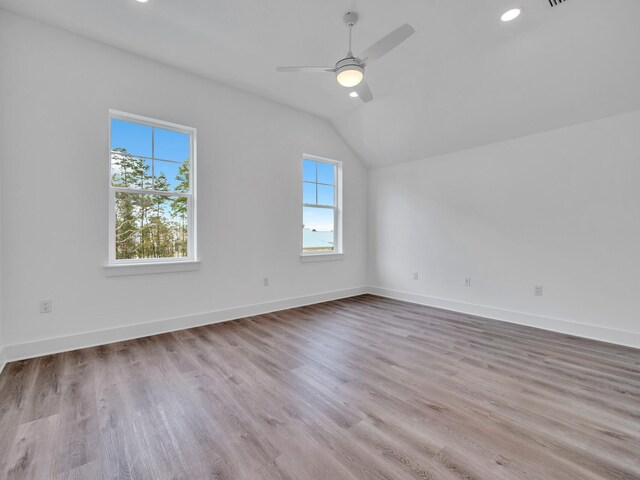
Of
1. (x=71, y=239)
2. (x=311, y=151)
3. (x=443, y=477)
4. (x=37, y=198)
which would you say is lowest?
(x=443, y=477)

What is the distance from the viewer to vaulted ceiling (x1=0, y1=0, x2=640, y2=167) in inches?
99.3

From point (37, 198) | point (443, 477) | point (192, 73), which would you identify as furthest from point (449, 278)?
point (37, 198)

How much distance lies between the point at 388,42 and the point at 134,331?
144 inches

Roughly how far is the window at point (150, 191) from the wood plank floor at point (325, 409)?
1031 millimetres

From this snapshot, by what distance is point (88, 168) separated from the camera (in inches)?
116

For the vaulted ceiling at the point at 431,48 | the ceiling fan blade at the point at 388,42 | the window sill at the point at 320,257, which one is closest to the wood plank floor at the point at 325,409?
the window sill at the point at 320,257

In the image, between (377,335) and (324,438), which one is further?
(377,335)

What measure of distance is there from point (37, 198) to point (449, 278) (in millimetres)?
5019

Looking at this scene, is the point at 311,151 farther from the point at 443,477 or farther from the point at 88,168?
the point at 443,477

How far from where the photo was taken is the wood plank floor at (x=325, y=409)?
4.83ft

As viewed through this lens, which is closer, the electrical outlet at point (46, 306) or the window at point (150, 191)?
the electrical outlet at point (46, 306)

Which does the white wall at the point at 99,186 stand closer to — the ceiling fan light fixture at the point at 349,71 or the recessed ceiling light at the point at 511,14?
the ceiling fan light fixture at the point at 349,71

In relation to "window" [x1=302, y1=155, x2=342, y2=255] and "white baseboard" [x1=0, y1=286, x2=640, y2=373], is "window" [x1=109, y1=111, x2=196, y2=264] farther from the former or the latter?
"window" [x1=302, y1=155, x2=342, y2=255]

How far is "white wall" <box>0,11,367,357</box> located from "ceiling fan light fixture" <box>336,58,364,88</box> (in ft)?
5.97
